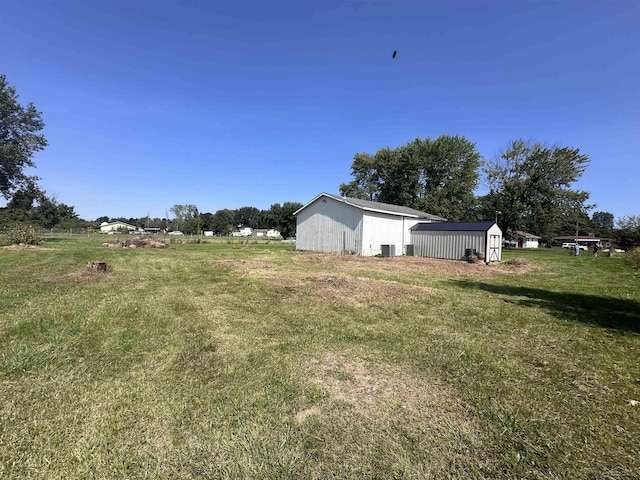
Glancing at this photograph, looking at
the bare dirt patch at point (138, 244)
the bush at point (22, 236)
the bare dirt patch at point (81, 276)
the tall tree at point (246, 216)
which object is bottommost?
the bare dirt patch at point (81, 276)

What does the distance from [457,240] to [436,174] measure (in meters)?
25.1

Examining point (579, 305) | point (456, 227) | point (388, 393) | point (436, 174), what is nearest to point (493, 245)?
point (456, 227)

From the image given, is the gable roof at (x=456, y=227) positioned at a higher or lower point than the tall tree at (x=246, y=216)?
lower

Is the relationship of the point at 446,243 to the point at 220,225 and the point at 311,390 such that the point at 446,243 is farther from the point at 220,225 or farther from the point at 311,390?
the point at 220,225

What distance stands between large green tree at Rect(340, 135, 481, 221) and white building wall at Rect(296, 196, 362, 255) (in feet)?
72.4

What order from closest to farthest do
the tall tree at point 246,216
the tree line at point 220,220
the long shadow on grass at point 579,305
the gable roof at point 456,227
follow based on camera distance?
the long shadow on grass at point 579,305, the gable roof at point 456,227, the tree line at point 220,220, the tall tree at point 246,216

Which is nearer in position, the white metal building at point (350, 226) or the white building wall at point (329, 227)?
the white metal building at point (350, 226)

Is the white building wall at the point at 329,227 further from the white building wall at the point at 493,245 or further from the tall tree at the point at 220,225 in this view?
the tall tree at the point at 220,225

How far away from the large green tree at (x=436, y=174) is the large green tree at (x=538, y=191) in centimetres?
394

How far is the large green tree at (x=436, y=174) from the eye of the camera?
41.6 meters

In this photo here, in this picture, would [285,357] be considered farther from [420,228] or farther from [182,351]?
[420,228]

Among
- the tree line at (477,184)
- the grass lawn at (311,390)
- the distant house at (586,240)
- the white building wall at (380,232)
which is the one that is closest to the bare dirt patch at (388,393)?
the grass lawn at (311,390)

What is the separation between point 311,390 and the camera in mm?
3387

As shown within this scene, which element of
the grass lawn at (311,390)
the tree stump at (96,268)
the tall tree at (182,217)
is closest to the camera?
the grass lawn at (311,390)
